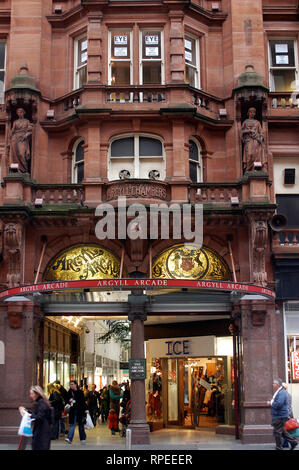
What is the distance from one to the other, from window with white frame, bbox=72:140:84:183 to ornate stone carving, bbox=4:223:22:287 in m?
3.22

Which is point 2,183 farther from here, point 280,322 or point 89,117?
point 280,322

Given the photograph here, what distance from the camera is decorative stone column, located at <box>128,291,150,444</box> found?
61.1 feet

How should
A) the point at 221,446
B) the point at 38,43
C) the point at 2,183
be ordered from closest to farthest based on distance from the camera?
the point at 221,446, the point at 2,183, the point at 38,43

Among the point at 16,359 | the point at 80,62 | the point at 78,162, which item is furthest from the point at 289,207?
the point at 16,359

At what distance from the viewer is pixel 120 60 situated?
22.3 m

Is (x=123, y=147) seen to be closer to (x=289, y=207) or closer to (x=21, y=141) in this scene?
(x=21, y=141)

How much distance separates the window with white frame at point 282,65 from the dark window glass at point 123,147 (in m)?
5.62

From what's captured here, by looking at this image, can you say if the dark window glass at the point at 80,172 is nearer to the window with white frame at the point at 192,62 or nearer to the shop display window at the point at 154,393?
the window with white frame at the point at 192,62

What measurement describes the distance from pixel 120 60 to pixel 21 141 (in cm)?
457

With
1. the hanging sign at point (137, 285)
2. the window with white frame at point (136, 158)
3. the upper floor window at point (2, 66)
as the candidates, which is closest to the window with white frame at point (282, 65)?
the window with white frame at point (136, 158)

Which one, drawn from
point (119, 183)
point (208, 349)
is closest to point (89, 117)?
point (119, 183)

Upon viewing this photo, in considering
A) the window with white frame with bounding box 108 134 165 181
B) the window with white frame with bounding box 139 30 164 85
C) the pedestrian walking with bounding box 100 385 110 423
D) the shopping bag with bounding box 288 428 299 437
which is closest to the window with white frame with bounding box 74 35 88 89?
the window with white frame with bounding box 139 30 164 85

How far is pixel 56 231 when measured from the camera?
2073cm

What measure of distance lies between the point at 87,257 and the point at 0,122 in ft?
18.5
